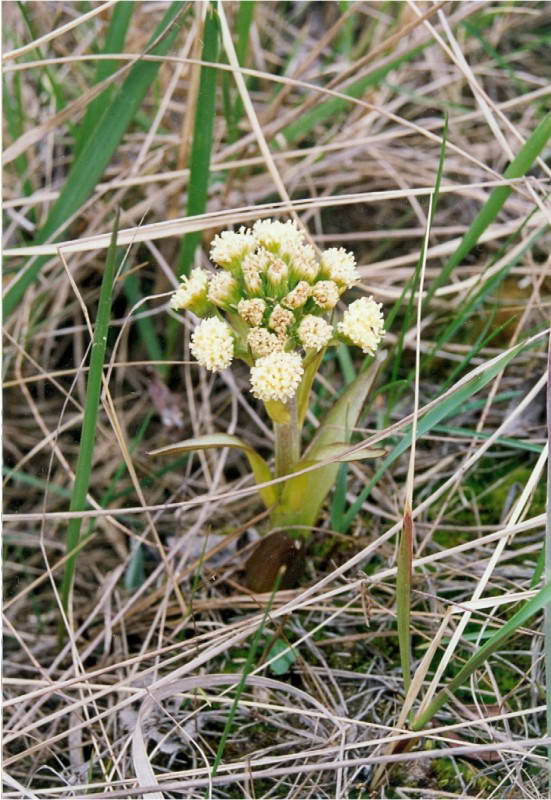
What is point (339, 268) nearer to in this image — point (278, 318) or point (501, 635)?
point (278, 318)

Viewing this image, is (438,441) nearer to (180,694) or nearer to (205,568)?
(205,568)

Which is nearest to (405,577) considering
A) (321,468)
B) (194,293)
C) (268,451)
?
(321,468)

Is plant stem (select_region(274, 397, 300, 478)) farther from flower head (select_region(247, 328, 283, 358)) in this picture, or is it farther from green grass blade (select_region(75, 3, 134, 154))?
green grass blade (select_region(75, 3, 134, 154))

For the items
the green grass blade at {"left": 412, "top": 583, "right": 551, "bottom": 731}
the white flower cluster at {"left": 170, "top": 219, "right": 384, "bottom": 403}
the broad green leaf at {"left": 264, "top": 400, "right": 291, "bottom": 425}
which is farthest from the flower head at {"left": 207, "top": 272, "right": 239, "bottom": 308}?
the green grass blade at {"left": 412, "top": 583, "right": 551, "bottom": 731}

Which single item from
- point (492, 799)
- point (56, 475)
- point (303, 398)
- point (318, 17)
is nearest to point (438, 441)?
point (303, 398)

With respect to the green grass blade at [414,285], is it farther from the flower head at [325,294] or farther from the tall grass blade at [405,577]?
the tall grass blade at [405,577]

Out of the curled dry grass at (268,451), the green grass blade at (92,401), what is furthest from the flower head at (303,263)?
the green grass blade at (92,401)
